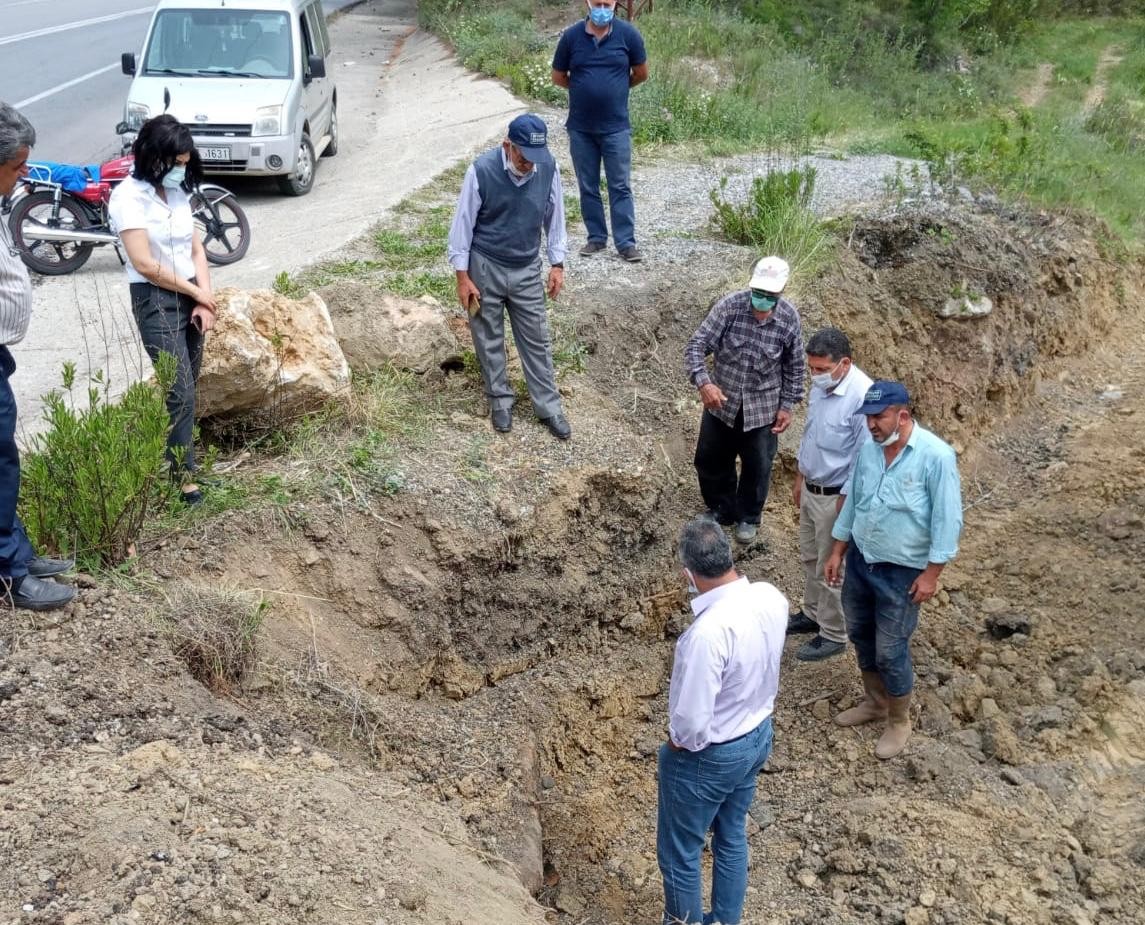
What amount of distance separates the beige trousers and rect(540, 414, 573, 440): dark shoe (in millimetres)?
1496

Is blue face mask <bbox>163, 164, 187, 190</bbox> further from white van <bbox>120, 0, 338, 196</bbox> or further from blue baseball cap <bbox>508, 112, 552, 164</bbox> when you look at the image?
Result: white van <bbox>120, 0, 338, 196</bbox>

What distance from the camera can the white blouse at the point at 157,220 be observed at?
493 cm

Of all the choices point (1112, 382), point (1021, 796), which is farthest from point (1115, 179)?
point (1021, 796)

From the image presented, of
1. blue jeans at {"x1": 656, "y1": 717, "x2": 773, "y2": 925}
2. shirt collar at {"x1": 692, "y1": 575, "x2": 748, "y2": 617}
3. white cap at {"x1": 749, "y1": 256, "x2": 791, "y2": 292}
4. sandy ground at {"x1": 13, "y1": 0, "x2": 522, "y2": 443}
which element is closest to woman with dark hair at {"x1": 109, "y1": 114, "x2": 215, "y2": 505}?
sandy ground at {"x1": 13, "y1": 0, "x2": 522, "y2": 443}

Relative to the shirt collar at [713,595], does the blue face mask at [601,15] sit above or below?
above

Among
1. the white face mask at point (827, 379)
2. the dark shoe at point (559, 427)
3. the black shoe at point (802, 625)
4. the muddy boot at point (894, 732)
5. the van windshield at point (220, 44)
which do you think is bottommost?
the black shoe at point (802, 625)

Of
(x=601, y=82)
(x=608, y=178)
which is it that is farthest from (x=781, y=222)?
(x=601, y=82)

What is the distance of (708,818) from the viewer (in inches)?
163

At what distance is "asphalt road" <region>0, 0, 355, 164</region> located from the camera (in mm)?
12977

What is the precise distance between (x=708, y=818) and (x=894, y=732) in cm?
192

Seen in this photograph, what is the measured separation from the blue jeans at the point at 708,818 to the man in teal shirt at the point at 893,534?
→ 4.25 ft

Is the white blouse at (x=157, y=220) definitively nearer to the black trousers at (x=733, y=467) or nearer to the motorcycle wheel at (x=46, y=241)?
the black trousers at (x=733, y=467)

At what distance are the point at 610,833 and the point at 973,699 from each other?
2.30 metres

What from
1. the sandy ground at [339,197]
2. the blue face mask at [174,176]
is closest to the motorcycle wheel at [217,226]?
the sandy ground at [339,197]
